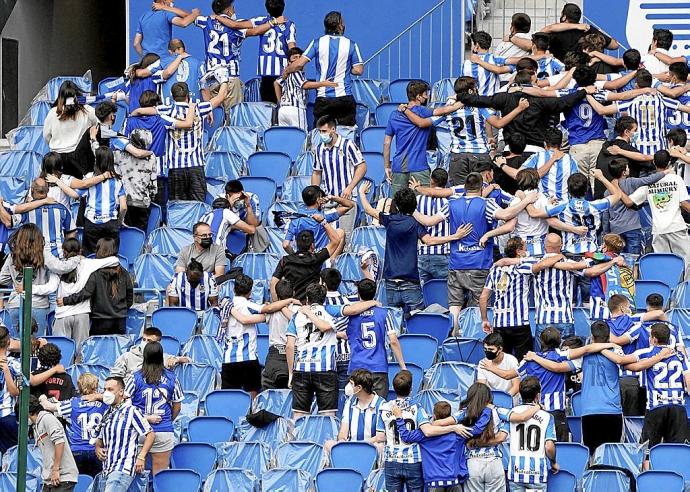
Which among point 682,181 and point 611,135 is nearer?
point 682,181

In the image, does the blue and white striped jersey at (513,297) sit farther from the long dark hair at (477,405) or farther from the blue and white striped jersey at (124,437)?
the blue and white striped jersey at (124,437)

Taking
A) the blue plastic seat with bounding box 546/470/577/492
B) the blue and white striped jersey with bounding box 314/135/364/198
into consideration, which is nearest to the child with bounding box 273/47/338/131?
the blue and white striped jersey with bounding box 314/135/364/198

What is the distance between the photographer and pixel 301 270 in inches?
664

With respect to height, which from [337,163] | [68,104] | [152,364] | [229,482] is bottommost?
[229,482]

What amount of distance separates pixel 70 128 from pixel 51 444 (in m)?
4.83

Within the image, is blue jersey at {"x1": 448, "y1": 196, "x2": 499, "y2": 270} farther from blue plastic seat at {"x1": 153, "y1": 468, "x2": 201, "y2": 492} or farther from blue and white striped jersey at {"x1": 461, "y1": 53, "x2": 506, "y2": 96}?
blue plastic seat at {"x1": 153, "y1": 468, "x2": 201, "y2": 492}

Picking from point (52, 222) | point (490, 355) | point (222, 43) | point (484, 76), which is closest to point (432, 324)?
point (490, 355)

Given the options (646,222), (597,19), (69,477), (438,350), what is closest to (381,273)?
(438,350)

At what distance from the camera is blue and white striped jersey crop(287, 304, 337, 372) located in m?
15.9

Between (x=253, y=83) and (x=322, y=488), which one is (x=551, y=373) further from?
(x=253, y=83)

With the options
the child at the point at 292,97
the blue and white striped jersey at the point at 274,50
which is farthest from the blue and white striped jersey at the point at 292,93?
the blue and white striped jersey at the point at 274,50

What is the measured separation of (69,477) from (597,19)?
32.8 feet

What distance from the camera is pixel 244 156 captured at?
66.5ft

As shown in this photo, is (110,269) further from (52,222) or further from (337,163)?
(337,163)
